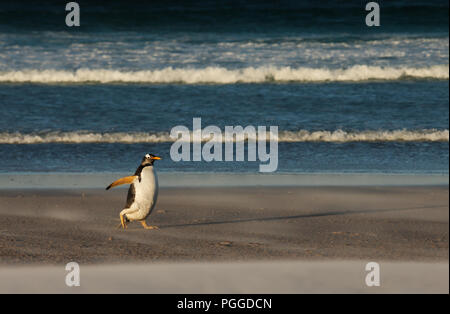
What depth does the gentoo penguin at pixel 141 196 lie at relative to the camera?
636 centimetres

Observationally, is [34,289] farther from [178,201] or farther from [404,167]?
[404,167]

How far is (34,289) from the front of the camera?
468 centimetres

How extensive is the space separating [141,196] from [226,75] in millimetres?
10902

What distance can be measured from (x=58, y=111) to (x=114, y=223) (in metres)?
7.15

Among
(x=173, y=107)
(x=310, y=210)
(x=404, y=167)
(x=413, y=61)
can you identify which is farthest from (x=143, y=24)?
(x=310, y=210)

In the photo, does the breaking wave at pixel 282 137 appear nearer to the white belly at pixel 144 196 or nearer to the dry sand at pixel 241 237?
the dry sand at pixel 241 237

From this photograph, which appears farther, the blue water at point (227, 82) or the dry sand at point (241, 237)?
the blue water at point (227, 82)

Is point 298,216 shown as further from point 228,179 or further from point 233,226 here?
point 228,179

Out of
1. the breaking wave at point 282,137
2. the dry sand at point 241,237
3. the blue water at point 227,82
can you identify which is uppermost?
the blue water at point 227,82

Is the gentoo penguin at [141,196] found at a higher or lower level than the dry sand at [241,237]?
higher

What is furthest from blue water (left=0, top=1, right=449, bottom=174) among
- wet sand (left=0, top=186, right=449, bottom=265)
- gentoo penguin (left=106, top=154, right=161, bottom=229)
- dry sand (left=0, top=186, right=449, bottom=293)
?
gentoo penguin (left=106, top=154, right=161, bottom=229)

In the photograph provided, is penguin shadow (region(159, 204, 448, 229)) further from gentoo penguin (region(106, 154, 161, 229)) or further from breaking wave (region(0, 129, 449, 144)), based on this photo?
breaking wave (region(0, 129, 449, 144))

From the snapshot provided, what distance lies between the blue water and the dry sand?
174 centimetres

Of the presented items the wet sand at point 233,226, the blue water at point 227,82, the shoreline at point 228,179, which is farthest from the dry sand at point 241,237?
the blue water at point 227,82
